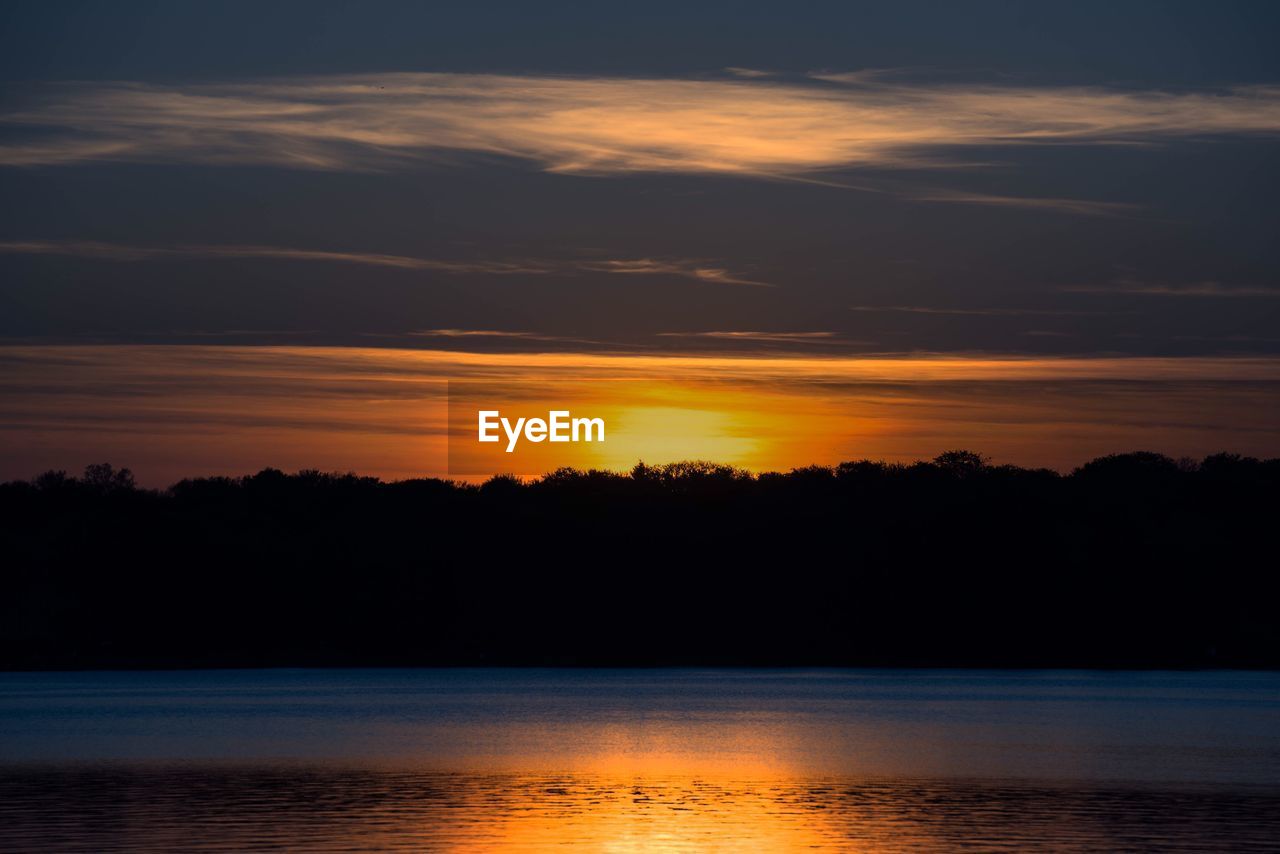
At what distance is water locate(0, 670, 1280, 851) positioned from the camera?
148 ft

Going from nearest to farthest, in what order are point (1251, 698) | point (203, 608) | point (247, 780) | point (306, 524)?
point (247, 780) → point (1251, 698) → point (203, 608) → point (306, 524)

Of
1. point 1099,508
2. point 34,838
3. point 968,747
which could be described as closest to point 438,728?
point 968,747

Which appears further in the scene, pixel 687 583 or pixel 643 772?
pixel 687 583

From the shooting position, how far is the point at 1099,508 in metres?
177

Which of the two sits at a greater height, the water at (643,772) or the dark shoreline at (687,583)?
the dark shoreline at (687,583)

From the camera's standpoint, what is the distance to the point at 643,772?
62.5 metres

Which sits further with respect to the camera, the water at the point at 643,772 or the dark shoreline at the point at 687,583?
the dark shoreline at the point at 687,583

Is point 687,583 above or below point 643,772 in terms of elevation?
above

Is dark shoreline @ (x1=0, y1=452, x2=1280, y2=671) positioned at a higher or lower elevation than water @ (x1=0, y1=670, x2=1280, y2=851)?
higher

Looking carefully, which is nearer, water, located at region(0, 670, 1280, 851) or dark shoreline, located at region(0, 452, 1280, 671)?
water, located at region(0, 670, 1280, 851)

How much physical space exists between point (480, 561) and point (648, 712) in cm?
8482

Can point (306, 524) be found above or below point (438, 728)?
above

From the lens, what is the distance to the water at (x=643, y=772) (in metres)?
45.1

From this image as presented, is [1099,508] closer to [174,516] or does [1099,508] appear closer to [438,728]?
[174,516]
